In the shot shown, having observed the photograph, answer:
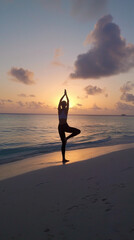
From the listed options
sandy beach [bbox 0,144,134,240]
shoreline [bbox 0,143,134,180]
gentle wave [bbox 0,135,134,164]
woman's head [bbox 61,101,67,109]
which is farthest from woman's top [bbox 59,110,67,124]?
gentle wave [bbox 0,135,134,164]

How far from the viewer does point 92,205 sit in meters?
2.68

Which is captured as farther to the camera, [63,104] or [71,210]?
[63,104]

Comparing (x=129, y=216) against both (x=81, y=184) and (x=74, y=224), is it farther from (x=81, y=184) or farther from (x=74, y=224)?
(x=81, y=184)

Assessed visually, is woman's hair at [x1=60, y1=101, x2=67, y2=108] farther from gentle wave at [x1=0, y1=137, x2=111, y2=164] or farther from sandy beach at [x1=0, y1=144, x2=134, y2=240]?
gentle wave at [x1=0, y1=137, x2=111, y2=164]

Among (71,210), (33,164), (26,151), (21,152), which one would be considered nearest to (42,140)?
(26,151)


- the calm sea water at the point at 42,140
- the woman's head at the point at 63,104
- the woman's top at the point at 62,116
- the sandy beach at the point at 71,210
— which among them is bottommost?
the calm sea water at the point at 42,140

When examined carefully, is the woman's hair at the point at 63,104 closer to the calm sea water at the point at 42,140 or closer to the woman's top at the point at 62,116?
the woman's top at the point at 62,116

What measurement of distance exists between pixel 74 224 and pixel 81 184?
1.43 m

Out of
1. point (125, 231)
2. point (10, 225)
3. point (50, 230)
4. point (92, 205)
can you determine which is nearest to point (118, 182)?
point (92, 205)

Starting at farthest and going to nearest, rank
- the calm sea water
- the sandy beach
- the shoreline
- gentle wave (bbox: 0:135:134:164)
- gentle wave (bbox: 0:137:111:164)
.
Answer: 1. the calm sea water
2. gentle wave (bbox: 0:135:134:164)
3. gentle wave (bbox: 0:137:111:164)
4. the shoreline
5. the sandy beach

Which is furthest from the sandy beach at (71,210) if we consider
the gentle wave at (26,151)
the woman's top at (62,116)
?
the gentle wave at (26,151)

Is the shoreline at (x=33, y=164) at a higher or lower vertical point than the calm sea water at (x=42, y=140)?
higher

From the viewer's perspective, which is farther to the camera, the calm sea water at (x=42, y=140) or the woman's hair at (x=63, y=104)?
the calm sea water at (x=42, y=140)

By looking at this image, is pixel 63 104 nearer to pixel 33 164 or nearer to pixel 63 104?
pixel 63 104
